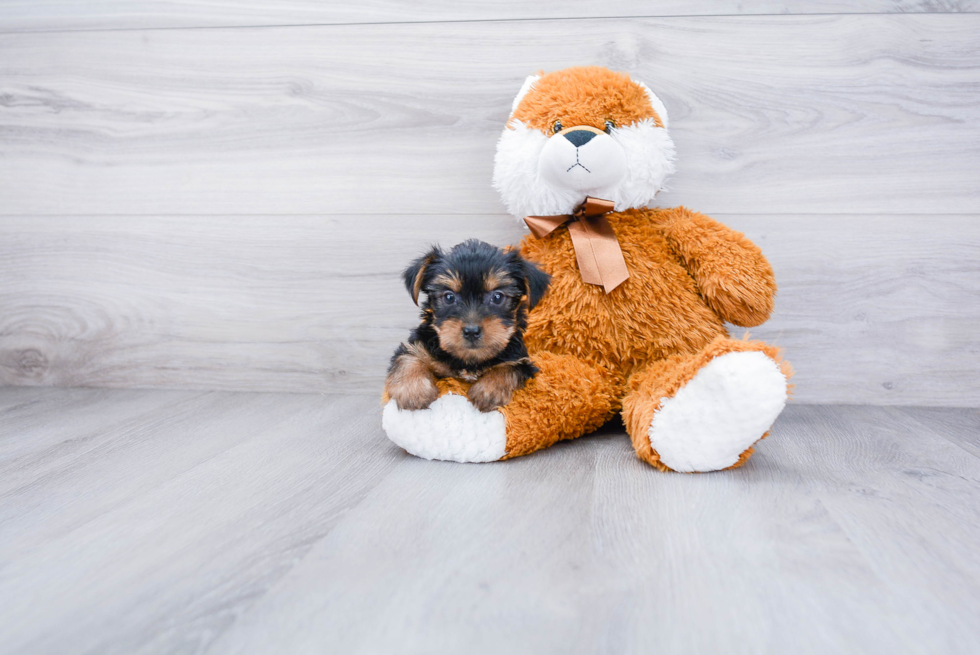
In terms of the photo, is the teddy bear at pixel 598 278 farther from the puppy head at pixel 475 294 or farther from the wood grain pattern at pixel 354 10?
the wood grain pattern at pixel 354 10

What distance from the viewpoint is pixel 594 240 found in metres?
1.42

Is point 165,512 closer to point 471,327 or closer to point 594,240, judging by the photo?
point 471,327

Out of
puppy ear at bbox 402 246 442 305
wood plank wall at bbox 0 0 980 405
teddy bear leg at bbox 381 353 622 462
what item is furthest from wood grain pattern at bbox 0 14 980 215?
teddy bear leg at bbox 381 353 622 462

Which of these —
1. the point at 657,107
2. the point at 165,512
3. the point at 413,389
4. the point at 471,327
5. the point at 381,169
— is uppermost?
the point at 657,107

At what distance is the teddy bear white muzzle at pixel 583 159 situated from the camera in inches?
53.0

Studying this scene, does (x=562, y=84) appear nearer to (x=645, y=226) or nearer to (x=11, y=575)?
(x=645, y=226)

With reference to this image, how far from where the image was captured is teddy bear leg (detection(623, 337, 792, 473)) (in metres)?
1.13

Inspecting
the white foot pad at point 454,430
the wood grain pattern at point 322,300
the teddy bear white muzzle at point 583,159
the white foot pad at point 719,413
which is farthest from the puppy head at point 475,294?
the wood grain pattern at point 322,300

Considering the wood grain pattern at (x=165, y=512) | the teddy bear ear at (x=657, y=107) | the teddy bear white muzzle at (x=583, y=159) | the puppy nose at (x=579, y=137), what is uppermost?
the teddy bear ear at (x=657, y=107)

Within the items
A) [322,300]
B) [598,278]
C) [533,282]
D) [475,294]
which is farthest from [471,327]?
[322,300]

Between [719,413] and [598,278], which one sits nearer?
[719,413]

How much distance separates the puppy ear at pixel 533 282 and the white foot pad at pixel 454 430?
237 millimetres

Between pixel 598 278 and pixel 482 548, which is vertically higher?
pixel 598 278

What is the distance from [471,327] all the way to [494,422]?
0.22 metres
